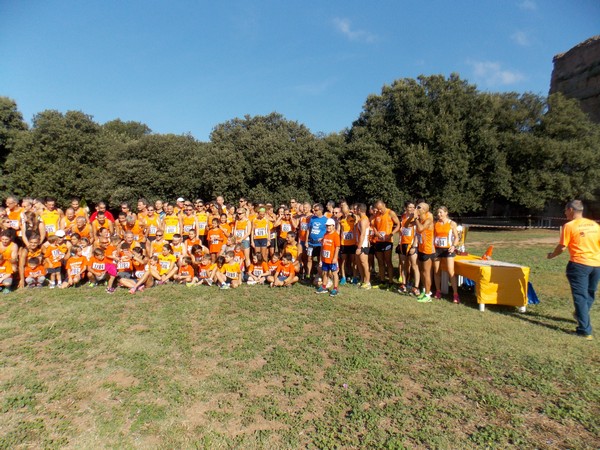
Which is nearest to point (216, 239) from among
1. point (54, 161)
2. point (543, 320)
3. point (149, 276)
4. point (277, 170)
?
point (149, 276)

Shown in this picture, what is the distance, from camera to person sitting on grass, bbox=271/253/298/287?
25.8ft

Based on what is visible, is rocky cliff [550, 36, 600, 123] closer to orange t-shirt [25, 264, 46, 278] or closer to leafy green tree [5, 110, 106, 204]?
orange t-shirt [25, 264, 46, 278]

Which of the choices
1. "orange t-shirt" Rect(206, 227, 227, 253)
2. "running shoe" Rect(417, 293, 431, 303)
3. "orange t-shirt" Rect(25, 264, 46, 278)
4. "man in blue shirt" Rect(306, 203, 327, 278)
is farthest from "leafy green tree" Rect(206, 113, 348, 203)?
"running shoe" Rect(417, 293, 431, 303)

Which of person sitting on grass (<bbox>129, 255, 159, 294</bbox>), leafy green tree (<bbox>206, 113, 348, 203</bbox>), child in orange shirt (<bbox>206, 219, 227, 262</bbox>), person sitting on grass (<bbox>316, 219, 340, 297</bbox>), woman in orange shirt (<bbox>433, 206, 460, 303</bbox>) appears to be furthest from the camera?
leafy green tree (<bbox>206, 113, 348, 203</bbox>)

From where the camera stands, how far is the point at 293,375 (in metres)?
4.10

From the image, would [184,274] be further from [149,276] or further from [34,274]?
[34,274]

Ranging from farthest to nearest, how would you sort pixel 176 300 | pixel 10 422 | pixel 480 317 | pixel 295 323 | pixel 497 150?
pixel 497 150 < pixel 176 300 < pixel 480 317 < pixel 295 323 < pixel 10 422

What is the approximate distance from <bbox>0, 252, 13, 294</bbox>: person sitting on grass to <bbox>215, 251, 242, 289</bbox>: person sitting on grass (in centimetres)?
425

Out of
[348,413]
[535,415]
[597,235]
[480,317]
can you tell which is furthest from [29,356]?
[597,235]

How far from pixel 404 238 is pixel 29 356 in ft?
21.7

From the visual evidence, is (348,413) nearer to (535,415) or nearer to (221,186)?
(535,415)

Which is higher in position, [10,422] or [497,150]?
[497,150]

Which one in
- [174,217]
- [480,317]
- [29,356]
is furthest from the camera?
[174,217]

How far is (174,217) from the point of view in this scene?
29.4ft
